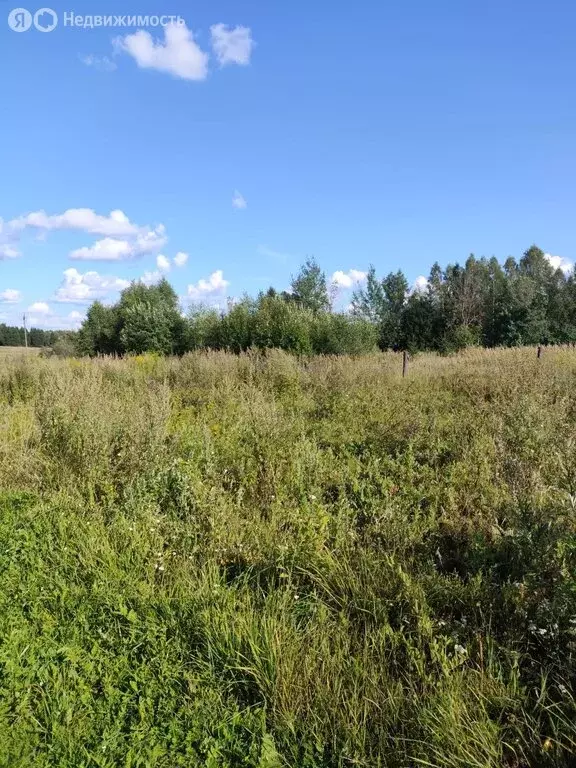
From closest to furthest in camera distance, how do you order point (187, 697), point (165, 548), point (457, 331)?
point (187, 697)
point (165, 548)
point (457, 331)

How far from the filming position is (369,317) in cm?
3966

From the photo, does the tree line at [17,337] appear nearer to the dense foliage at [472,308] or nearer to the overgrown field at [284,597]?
the dense foliage at [472,308]

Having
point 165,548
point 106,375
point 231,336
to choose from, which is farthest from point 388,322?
point 165,548

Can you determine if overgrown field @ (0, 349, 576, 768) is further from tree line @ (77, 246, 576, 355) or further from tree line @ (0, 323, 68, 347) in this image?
tree line @ (0, 323, 68, 347)

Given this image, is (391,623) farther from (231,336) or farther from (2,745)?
(231,336)

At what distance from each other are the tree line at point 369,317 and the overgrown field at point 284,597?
13.2 meters

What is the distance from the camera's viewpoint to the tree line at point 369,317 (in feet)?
62.2

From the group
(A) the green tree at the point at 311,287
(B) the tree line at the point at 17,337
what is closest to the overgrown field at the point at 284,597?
(A) the green tree at the point at 311,287

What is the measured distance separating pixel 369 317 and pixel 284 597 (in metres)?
38.0

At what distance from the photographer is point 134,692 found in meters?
2.46

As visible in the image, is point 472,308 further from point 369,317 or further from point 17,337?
point 17,337

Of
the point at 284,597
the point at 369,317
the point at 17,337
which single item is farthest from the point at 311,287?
the point at 17,337

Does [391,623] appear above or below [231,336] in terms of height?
below

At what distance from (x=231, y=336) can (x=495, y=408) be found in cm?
1445
